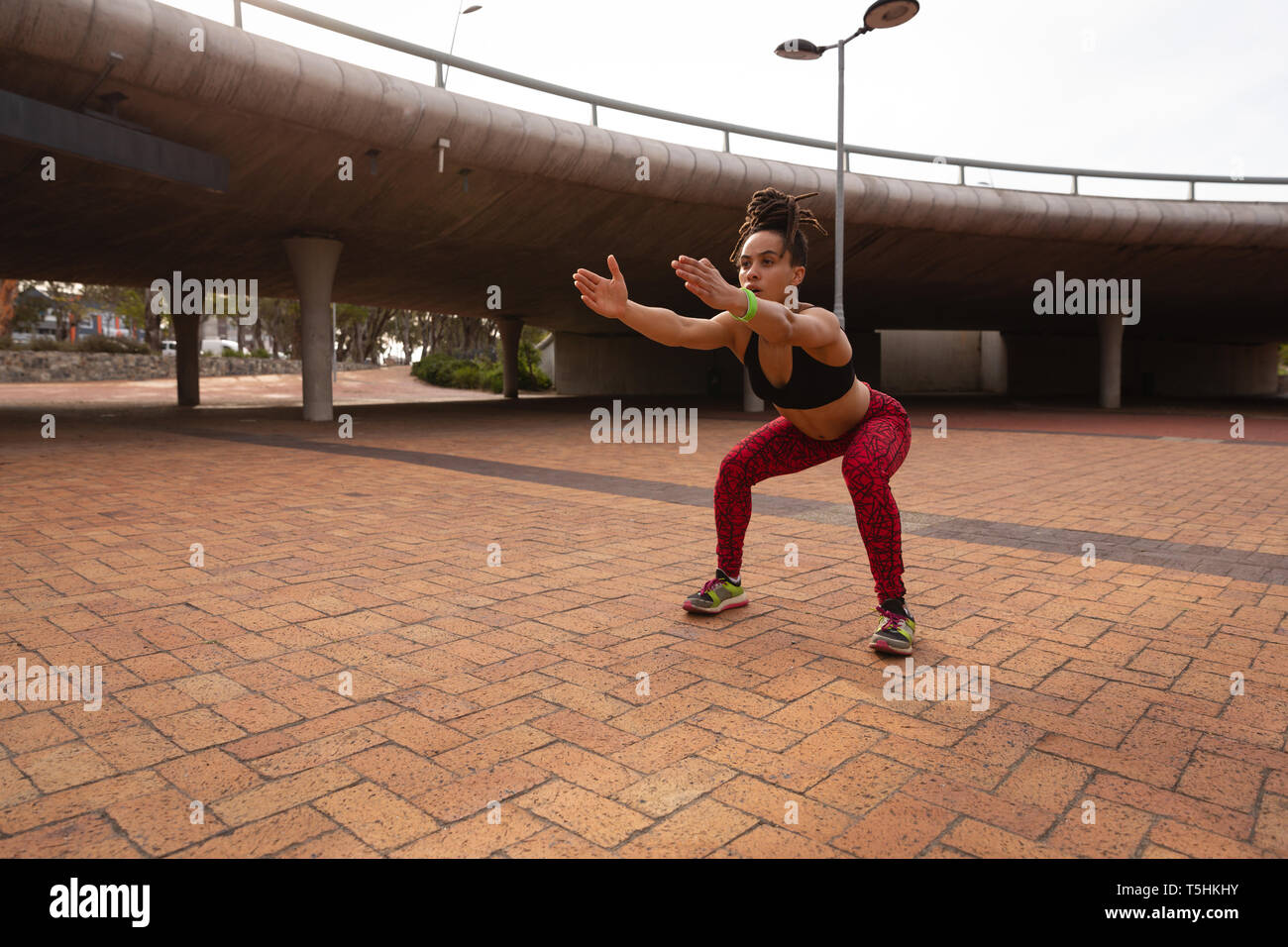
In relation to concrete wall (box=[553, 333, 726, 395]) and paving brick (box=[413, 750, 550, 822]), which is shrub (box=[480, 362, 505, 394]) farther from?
paving brick (box=[413, 750, 550, 822])

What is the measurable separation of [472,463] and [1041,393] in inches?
1405

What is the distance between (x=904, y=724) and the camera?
2896mm

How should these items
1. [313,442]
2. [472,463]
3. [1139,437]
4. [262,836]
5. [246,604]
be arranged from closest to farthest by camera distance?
[262,836], [246,604], [472,463], [313,442], [1139,437]

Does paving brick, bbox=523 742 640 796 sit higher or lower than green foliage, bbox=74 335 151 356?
lower

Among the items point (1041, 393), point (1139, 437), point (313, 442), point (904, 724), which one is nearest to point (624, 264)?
point (313, 442)

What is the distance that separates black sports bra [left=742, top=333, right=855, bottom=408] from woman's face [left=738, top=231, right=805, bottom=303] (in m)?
0.26

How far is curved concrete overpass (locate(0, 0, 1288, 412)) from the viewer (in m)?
11.4

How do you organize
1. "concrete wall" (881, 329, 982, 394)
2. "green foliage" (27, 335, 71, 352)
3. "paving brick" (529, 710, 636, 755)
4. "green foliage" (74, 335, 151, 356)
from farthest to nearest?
"concrete wall" (881, 329, 982, 394) < "green foliage" (74, 335, 151, 356) < "green foliage" (27, 335, 71, 352) < "paving brick" (529, 710, 636, 755)

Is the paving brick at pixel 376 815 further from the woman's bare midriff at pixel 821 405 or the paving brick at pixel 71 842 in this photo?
the woman's bare midriff at pixel 821 405

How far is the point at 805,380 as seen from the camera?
359 cm

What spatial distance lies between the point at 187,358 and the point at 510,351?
12.5 meters

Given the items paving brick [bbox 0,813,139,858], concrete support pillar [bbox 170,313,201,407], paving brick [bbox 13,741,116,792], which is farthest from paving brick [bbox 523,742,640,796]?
concrete support pillar [bbox 170,313,201,407]

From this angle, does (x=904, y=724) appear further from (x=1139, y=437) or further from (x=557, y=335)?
(x=557, y=335)
